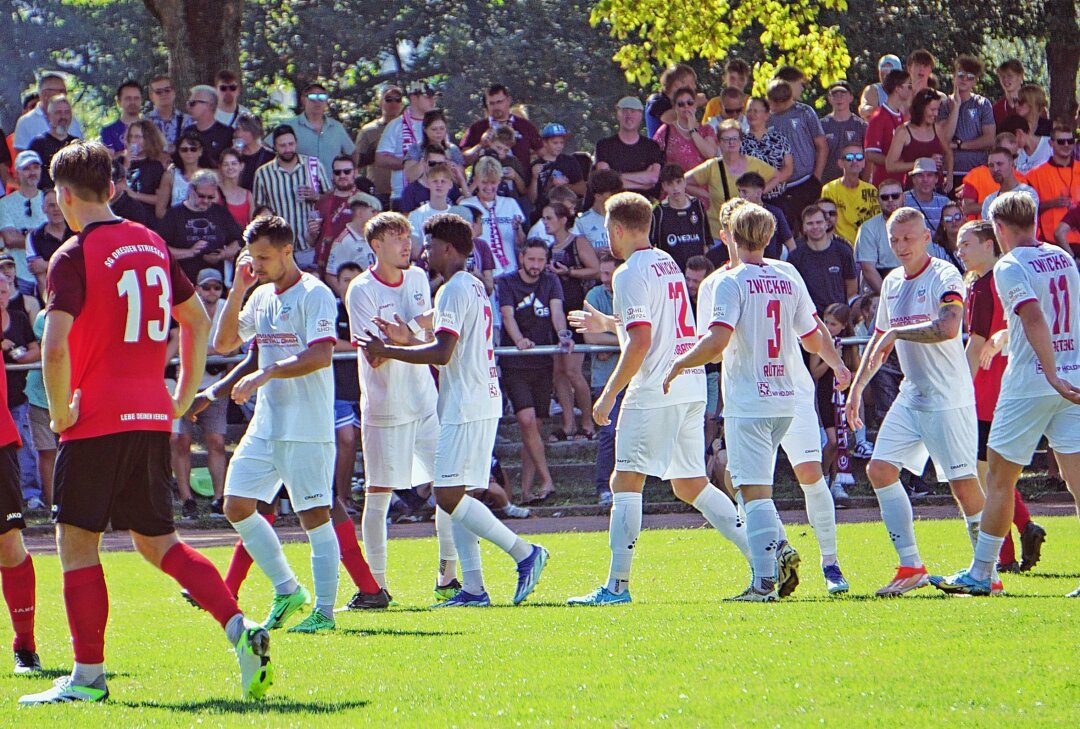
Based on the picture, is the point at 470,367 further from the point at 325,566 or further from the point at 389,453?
the point at 325,566

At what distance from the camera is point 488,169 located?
17.3 m

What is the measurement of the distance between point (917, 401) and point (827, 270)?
24.5 ft

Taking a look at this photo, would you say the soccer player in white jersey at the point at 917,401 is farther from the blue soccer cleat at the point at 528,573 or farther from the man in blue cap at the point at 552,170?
the man in blue cap at the point at 552,170

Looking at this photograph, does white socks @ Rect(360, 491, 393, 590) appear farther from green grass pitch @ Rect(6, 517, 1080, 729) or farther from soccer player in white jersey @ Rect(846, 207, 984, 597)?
soccer player in white jersey @ Rect(846, 207, 984, 597)

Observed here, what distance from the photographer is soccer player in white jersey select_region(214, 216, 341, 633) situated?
8719 millimetres

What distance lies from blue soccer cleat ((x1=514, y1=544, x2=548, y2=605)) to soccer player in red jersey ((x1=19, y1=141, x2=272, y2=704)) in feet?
10.9

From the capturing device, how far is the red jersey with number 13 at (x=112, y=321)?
6.57 m

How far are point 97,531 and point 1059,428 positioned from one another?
18.0 ft

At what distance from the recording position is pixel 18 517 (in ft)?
25.0

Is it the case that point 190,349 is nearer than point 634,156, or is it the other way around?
point 190,349

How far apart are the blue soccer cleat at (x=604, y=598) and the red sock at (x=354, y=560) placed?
1273 millimetres

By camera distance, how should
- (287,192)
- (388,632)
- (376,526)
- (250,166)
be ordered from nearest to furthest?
(388,632) → (376,526) → (287,192) → (250,166)

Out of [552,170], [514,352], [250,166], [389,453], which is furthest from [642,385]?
[250,166]

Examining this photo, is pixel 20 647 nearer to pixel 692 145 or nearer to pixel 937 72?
pixel 692 145
